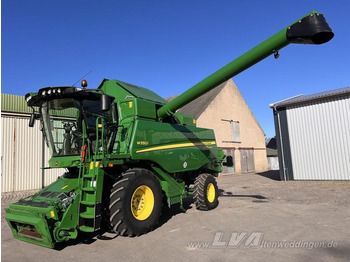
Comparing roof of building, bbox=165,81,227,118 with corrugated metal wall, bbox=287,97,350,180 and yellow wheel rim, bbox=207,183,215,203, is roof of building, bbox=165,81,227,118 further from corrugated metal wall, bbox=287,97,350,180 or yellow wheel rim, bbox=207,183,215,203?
yellow wheel rim, bbox=207,183,215,203

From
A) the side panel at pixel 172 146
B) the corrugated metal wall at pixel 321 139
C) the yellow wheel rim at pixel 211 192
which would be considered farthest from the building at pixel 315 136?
the yellow wheel rim at pixel 211 192

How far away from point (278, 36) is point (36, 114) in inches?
211

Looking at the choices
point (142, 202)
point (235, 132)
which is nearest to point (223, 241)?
point (142, 202)

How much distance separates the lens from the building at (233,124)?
21453 millimetres

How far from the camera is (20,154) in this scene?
13.7 meters

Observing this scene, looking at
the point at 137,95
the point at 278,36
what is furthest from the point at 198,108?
the point at 278,36

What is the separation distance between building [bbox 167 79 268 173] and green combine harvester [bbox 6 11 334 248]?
1352 cm

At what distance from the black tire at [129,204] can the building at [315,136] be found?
12.3 m

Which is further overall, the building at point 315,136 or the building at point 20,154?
the building at point 315,136

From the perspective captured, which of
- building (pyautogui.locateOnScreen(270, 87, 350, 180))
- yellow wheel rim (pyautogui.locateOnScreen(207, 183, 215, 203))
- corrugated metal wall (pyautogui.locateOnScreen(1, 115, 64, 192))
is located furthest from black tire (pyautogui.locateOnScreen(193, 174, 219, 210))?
corrugated metal wall (pyautogui.locateOnScreen(1, 115, 64, 192))

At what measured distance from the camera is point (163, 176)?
20.9 ft

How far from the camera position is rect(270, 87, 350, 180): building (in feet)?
46.5

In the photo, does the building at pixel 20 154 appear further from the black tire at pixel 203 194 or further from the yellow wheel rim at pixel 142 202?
the yellow wheel rim at pixel 142 202

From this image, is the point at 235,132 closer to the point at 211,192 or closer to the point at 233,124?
the point at 233,124
